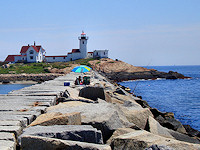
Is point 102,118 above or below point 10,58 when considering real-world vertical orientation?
below

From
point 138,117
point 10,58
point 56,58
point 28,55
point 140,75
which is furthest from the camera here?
point 56,58

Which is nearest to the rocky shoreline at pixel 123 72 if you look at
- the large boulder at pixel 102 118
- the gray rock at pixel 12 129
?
the large boulder at pixel 102 118

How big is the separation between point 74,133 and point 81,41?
66.1 m

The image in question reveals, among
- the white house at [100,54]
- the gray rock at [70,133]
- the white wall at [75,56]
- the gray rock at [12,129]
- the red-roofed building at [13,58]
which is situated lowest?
the gray rock at [12,129]

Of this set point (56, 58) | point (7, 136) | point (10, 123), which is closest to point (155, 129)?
point (10, 123)

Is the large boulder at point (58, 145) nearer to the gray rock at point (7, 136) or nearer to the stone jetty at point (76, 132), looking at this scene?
the stone jetty at point (76, 132)

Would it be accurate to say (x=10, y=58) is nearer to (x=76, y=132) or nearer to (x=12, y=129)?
(x=12, y=129)

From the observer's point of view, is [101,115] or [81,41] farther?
[81,41]

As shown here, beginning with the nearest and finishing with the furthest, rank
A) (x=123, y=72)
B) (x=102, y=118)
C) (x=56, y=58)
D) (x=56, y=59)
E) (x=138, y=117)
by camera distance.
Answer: (x=102, y=118) → (x=138, y=117) → (x=123, y=72) → (x=56, y=59) → (x=56, y=58)

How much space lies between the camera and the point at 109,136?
4.66m

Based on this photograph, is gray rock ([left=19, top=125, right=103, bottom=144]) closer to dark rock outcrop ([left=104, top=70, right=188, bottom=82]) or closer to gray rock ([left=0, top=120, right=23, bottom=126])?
gray rock ([left=0, top=120, right=23, bottom=126])

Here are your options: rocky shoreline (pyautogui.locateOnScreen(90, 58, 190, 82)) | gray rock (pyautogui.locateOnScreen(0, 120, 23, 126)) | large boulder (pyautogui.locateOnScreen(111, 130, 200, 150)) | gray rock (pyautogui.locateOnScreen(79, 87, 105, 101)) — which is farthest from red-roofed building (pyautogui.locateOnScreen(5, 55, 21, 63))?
large boulder (pyautogui.locateOnScreen(111, 130, 200, 150))

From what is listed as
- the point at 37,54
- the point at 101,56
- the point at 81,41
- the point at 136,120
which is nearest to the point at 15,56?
the point at 37,54

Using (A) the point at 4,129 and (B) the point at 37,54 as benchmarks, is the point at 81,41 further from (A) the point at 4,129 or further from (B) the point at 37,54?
(A) the point at 4,129
